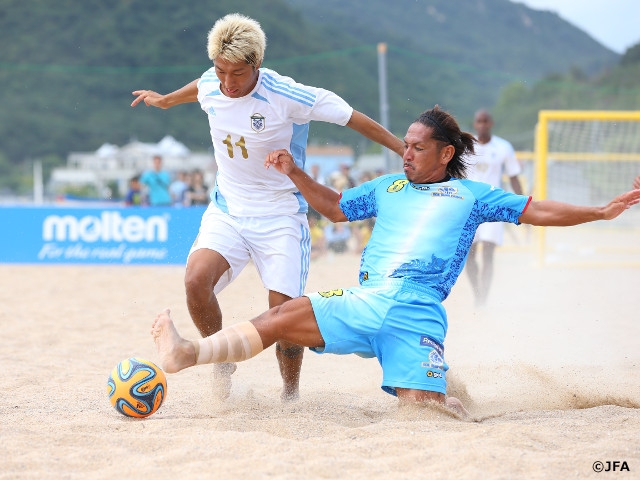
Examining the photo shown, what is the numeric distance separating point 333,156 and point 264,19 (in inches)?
1133

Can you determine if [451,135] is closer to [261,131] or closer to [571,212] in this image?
[571,212]

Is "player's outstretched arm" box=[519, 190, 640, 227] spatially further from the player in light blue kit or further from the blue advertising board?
the blue advertising board

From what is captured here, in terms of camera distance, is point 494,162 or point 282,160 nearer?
point 282,160

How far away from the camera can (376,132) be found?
4.38 metres

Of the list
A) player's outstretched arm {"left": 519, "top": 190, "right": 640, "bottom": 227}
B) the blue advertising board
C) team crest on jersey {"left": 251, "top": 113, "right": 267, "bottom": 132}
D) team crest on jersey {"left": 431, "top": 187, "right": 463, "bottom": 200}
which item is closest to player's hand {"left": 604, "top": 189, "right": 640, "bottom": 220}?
player's outstretched arm {"left": 519, "top": 190, "right": 640, "bottom": 227}

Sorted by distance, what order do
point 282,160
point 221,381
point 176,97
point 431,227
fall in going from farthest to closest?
point 176,97, point 221,381, point 282,160, point 431,227

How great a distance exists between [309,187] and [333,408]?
1130 mm

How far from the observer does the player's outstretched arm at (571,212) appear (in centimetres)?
384

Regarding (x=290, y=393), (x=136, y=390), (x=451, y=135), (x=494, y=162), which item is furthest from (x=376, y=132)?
(x=494, y=162)

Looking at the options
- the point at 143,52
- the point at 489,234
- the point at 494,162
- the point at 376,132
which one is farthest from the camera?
the point at 143,52

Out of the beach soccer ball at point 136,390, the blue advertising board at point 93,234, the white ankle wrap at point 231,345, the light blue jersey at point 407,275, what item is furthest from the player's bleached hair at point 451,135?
the blue advertising board at point 93,234

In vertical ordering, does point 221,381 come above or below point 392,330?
below

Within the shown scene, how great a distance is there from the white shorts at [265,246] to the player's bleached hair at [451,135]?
3.12 ft

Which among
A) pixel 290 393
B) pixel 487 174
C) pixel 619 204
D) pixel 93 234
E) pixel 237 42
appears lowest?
pixel 290 393
